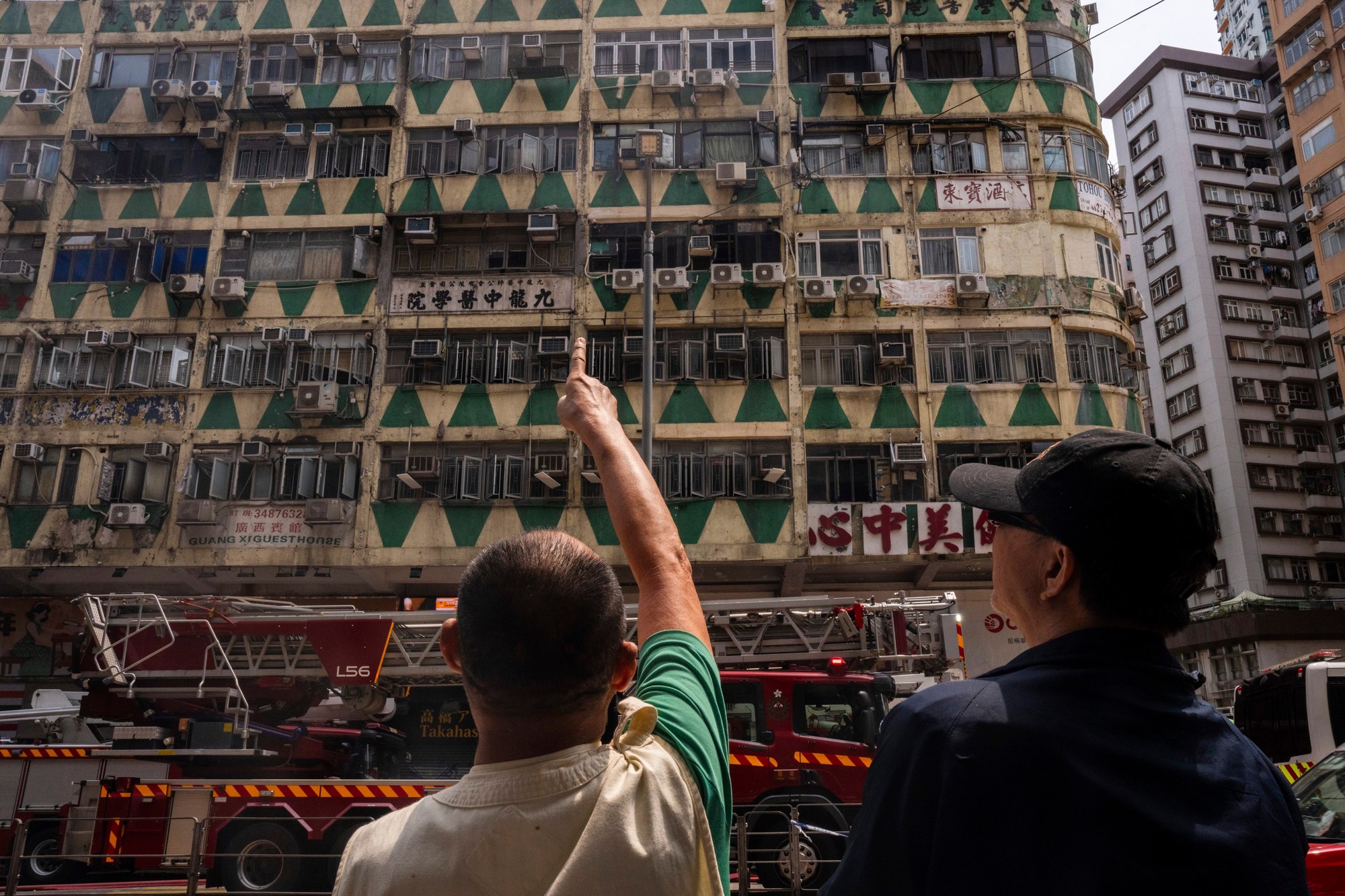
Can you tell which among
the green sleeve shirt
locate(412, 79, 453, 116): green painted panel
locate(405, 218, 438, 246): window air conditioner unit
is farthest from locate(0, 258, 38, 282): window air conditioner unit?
the green sleeve shirt

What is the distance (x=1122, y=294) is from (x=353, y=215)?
18.2 metres

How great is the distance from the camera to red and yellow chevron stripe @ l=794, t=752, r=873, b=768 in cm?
1210

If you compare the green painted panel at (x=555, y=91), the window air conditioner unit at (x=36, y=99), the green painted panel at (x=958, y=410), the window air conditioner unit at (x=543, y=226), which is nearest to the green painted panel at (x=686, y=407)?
the window air conditioner unit at (x=543, y=226)

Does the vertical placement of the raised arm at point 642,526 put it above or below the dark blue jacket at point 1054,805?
above

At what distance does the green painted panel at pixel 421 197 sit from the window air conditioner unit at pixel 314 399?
15.5 ft

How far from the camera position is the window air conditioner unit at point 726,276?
75.5 ft

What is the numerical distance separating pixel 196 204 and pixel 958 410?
60.6ft

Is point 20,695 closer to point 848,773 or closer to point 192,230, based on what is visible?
point 192,230

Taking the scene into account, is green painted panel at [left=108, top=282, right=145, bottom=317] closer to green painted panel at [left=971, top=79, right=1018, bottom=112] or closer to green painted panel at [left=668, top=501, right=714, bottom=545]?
green painted panel at [left=668, top=501, right=714, bottom=545]

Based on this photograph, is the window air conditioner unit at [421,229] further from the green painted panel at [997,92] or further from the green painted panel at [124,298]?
the green painted panel at [997,92]

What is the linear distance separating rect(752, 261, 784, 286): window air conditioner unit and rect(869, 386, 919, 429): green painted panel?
133 inches

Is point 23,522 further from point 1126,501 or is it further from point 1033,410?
point 1126,501

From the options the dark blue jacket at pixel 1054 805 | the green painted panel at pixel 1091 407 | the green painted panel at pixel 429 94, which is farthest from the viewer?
the green painted panel at pixel 429 94

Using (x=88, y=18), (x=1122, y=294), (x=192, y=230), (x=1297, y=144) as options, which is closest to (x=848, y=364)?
(x=1122, y=294)
